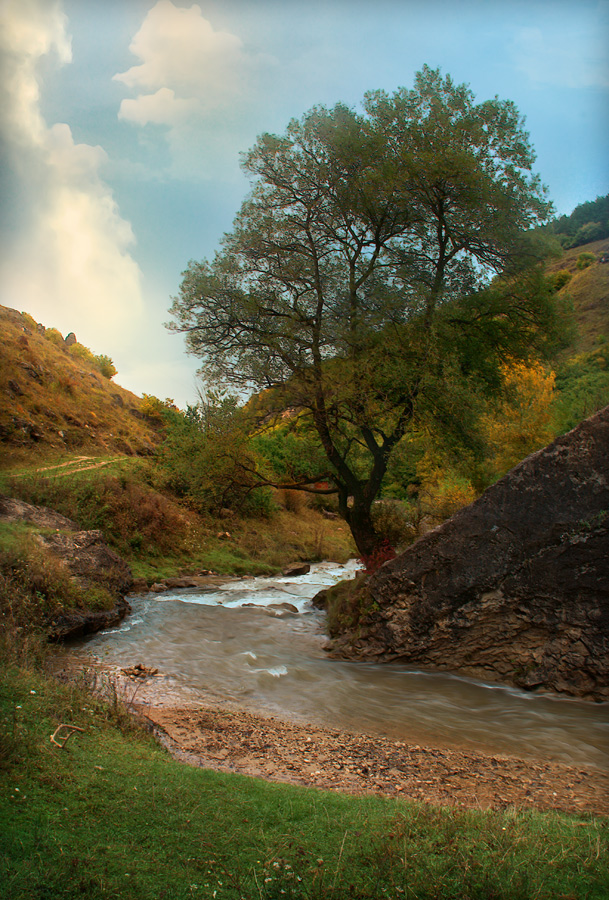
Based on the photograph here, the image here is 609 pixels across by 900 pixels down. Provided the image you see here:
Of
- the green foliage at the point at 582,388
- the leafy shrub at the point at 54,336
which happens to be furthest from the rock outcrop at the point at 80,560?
the leafy shrub at the point at 54,336

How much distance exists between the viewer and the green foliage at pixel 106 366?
2082 inches

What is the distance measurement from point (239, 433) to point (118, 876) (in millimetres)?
12756

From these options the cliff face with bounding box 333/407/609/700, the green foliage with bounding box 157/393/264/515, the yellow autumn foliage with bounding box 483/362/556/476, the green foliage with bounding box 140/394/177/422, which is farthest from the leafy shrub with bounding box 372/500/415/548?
the green foliage with bounding box 140/394/177/422

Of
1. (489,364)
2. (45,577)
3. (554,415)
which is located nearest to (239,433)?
(45,577)

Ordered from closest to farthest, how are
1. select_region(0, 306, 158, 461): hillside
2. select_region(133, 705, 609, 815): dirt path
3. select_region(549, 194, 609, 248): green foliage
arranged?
1. select_region(133, 705, 609, 815): dirt path
2. select_region(0, 306, 158, 461): hillside
3. select_region(549, 194, 609, 248): green foliage

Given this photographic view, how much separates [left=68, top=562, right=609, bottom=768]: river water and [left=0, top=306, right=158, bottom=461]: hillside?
1658 cm

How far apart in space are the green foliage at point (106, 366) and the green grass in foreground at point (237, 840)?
52.6 m

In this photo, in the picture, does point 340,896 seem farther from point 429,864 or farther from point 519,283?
point 519,283

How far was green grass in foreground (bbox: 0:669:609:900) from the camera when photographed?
8.48 feet

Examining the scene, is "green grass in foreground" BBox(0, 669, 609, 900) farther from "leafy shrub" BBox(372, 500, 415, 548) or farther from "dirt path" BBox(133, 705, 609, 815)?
"leafy shrub" BBox(372, 500, 415, 548)

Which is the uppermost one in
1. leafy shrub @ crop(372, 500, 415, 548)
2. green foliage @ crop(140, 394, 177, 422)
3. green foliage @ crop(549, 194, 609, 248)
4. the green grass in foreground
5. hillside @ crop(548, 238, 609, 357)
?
green foliage @ crop(549, 194, 609, 248)

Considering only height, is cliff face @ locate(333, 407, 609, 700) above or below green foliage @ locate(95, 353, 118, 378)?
below

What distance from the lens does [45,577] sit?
10.4 metres

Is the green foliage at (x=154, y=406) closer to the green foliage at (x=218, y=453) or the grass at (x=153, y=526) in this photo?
the grass at (x=153, y=526)
